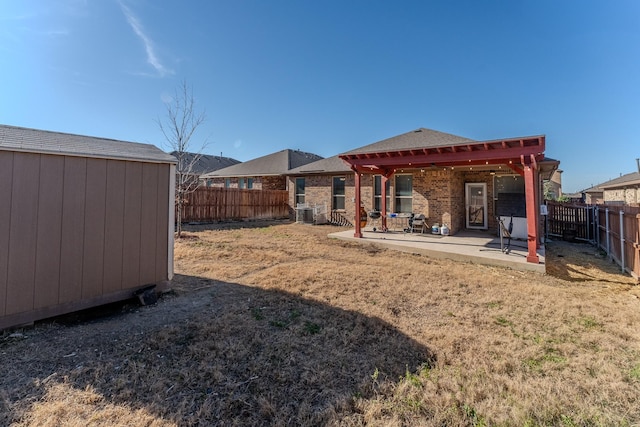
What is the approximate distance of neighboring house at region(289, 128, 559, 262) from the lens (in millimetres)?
7137

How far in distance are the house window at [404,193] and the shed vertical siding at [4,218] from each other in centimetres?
1125

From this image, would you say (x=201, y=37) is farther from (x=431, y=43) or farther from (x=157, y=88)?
(x=431, y=43)

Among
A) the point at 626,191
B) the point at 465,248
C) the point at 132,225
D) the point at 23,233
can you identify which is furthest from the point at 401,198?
the point at 626,191

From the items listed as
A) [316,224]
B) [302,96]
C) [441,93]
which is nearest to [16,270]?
[316,224]

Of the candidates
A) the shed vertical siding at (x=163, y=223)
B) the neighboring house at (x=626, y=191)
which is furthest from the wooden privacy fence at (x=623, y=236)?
the neighboring house at (x=626, y=191)

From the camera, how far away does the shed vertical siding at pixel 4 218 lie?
3.01 m

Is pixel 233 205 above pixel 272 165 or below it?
below

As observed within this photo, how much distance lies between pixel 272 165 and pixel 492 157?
46.4 ft

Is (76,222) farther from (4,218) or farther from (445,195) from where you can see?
(445,195)

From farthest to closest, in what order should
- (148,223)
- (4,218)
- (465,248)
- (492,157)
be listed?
(465,248), (492,157), (148,223), (4,218)

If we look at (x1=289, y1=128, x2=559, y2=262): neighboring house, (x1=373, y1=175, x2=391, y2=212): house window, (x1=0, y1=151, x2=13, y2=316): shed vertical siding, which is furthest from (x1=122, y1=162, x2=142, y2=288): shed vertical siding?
(x1=373, y1=175, x2=391, y2=212): house window

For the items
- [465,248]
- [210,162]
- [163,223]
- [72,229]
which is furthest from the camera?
[210,162]

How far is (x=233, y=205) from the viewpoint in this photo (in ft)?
52.4

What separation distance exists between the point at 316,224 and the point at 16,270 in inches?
472
